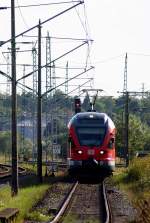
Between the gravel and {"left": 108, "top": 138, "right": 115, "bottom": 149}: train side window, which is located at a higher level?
{"left": 108, "top": 138, "right": 115, "bottom": 149}: train side window

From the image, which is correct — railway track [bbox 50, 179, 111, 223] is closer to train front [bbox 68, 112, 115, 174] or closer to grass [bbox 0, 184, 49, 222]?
grass [bbox 0, 184, 49, 222]

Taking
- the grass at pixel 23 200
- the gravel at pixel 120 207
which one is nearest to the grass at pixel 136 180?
the gravel at pixel 120 207

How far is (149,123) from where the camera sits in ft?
529

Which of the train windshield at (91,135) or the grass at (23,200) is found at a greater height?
the train windshield at (91,135)

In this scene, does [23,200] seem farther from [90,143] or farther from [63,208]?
[90,143]

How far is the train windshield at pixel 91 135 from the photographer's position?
100 feet

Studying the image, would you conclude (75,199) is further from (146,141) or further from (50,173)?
(146,141)

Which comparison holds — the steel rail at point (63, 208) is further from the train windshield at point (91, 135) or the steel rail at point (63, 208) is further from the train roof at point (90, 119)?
the train roof at point (90, 119)

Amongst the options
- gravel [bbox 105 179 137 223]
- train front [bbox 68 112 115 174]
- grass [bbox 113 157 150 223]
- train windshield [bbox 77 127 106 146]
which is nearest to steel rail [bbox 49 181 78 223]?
gravel [bbox 105 179 137 223]

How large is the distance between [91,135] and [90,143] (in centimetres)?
37

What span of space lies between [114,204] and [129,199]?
172cm

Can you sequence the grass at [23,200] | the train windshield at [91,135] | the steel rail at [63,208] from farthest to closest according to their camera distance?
the train windshield at [91,135]
the grass at [23,200]
the steel rail at [63,208]

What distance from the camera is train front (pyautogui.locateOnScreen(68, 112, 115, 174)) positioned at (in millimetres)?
30406

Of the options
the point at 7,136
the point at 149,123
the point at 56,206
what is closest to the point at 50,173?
the point at 56,206
